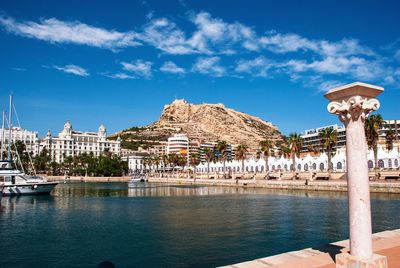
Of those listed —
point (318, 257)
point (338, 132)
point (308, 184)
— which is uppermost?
point (338, 132)

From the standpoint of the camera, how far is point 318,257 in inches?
384

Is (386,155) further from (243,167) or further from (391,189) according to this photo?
(243,167)

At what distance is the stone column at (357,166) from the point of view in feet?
28.4

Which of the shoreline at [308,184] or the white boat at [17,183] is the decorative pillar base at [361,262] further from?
the white boat at [17,183]

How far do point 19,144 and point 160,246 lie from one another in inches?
6172

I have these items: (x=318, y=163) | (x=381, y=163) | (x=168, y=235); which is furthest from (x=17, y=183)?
(x=381, y=163)

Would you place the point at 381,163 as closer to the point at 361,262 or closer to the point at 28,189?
the point at 28,189

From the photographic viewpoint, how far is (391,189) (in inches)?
1905

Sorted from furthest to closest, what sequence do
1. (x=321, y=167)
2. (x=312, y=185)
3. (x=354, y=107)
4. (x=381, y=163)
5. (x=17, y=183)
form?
(x=321, y=167) < (x=381, y=163) < (x=312, y=185) < (x=17, y=183) < (x=354, y=107)

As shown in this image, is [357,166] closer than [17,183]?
Yes

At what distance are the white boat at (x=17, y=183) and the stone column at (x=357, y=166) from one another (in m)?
60.8

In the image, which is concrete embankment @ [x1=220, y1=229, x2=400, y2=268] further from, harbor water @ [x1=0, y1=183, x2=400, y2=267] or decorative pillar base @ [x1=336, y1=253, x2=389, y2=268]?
harbor water @ [x1=0, y1=183, x2=400, y2=267]

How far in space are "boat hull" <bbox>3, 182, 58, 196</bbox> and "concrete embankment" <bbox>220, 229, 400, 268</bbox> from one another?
59529mm

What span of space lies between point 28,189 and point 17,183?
2001mm
